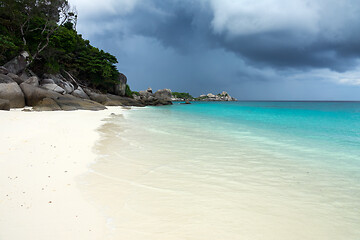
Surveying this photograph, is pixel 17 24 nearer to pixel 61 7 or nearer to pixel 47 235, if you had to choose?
pixel 61 7

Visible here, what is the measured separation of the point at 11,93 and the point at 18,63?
9919 millimetres

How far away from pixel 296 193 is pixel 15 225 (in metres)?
3.67

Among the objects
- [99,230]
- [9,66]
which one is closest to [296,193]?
[99,230]

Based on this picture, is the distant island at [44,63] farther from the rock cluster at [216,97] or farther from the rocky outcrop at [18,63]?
the rock cluster at [216,97]

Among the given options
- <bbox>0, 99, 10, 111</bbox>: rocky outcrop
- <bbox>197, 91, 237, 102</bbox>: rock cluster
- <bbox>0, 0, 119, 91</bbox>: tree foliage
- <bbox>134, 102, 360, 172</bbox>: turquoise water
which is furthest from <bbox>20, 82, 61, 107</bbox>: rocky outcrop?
<bbox>197, 91, 237, 102</bbox>: rock cluster

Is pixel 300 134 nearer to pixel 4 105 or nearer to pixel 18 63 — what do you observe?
pixel 4 105

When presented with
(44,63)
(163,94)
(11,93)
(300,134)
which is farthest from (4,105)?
(163,94)

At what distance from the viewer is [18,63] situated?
70.3ft

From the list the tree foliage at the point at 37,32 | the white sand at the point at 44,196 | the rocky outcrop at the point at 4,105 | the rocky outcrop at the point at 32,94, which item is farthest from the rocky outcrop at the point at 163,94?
Result: the white sand at the point at 44,196

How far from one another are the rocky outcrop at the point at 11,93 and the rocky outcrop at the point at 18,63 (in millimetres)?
7317

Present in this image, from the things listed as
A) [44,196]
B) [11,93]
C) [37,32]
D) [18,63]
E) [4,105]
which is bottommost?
[44,196]

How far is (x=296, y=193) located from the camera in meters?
3.26

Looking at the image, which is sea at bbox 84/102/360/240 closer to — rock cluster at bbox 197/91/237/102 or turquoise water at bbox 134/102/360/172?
turquoise water at bbox 134/102/360/172

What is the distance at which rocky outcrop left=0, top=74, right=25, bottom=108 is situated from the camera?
1363 centimetres
